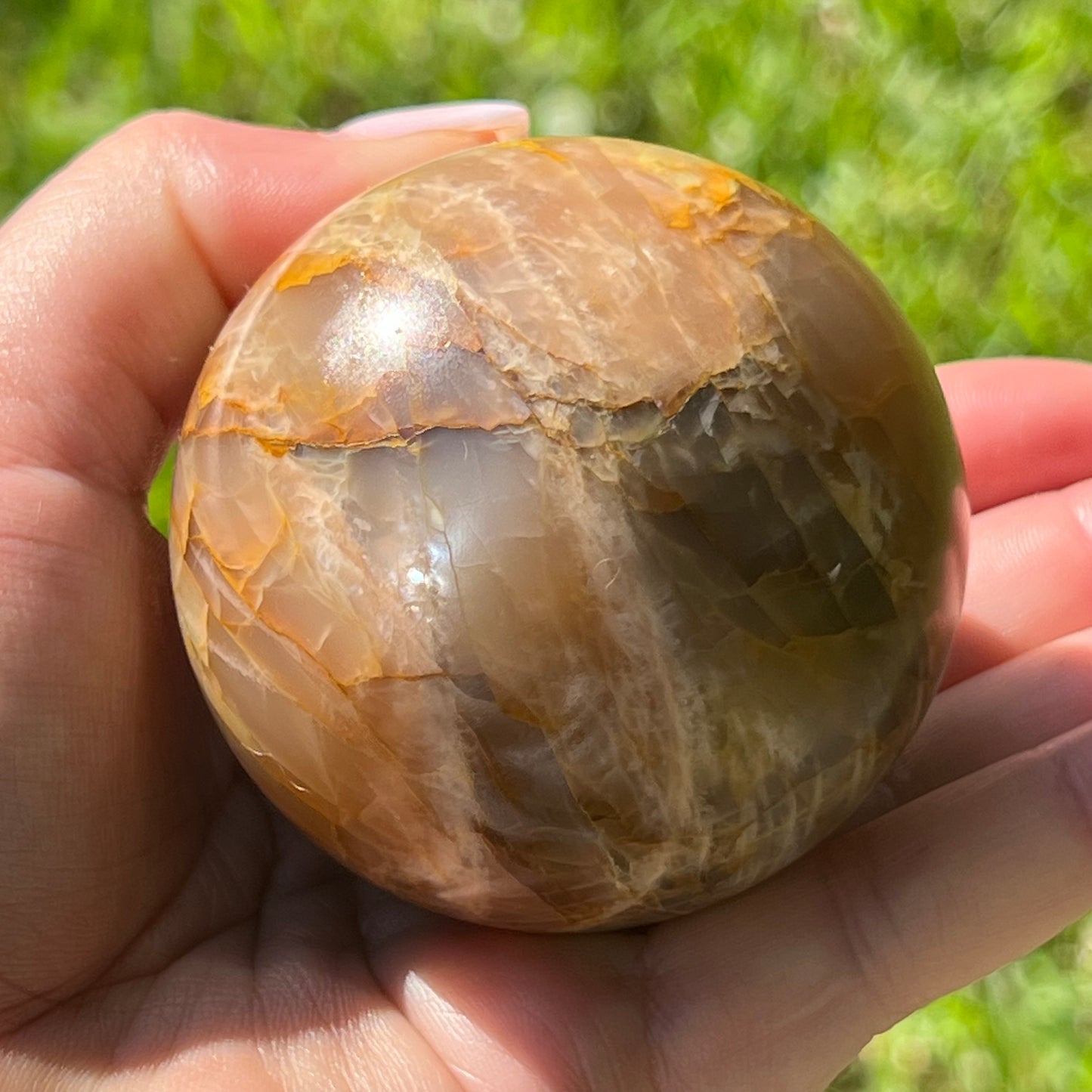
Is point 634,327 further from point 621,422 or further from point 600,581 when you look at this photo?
point 600,581

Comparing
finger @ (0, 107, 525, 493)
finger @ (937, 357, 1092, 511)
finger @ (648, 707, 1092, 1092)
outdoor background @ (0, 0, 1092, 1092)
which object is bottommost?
finger @ (648, 707, 1092, 1092)

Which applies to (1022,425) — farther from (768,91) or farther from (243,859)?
(243,859)

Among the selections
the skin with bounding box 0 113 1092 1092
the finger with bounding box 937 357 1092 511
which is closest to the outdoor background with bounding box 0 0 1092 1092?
the finger with bounding box 937 357 1092 511

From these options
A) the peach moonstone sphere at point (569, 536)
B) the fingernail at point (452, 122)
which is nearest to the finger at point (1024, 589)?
the peach moonstone sphere at point (569, 536)

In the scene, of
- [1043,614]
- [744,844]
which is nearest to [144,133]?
[744,844]

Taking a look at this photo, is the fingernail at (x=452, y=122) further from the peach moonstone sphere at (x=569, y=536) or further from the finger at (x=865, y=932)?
the finger at (x=865, y=932)

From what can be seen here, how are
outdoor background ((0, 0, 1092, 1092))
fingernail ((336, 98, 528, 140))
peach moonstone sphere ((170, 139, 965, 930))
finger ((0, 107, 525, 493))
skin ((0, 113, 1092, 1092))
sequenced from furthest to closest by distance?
1. outdoor background ((0, 0, 1092, 1092))
2. fingernail ((336, 98, 528, 140))
3. finger ((0, 107, 525, 493))
4. skin ((0, 113, 1092, 1092))
5. peach moonstone sphere ((170, 139, 965, 930))

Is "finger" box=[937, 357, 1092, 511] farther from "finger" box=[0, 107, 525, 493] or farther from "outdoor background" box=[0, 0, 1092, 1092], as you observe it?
"finger" box=[0, 107, 525, 493]

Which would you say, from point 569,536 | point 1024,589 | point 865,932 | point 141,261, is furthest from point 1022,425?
point 141,261
